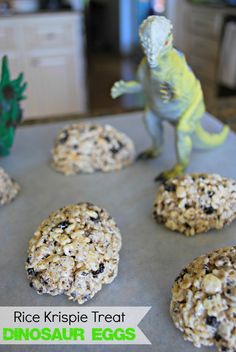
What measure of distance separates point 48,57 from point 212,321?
209 centimetres

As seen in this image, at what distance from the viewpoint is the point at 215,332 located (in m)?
0.49

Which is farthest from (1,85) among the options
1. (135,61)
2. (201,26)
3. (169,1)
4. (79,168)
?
(135,61)

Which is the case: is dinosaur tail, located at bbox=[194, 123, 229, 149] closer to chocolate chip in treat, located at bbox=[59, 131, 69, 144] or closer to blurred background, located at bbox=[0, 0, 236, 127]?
blurred background, located at bbox=[0, 0, 236, 127]

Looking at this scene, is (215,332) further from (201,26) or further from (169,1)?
(169,1)

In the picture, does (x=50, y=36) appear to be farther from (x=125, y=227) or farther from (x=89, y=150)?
(x=125, y=227)

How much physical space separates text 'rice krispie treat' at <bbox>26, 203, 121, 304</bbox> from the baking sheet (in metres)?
0.02

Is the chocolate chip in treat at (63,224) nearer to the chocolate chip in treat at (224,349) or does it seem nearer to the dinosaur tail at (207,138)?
the chocolate chip in treat at (224,349)

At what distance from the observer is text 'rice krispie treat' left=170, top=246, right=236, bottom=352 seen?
1.60 feet

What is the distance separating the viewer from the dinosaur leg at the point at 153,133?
94cm

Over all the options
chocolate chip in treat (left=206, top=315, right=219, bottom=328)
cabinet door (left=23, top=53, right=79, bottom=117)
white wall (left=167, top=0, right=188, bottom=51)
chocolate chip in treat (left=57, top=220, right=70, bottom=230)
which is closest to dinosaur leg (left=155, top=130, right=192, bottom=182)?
chocolate chip in treat (left=57, top=220, right=70, bottom=230)

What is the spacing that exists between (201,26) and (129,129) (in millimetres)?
2244

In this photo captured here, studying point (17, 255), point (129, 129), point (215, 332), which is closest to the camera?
point (215, 332)

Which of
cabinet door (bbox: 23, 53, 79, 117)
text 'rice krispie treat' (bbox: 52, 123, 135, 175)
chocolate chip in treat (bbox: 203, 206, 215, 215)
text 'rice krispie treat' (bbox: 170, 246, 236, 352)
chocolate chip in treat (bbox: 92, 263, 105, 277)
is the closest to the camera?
text 'rice krispie treat' (bbox: 170, 246, 236, 352)

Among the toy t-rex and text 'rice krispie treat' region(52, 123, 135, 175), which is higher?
the toy t-rex
